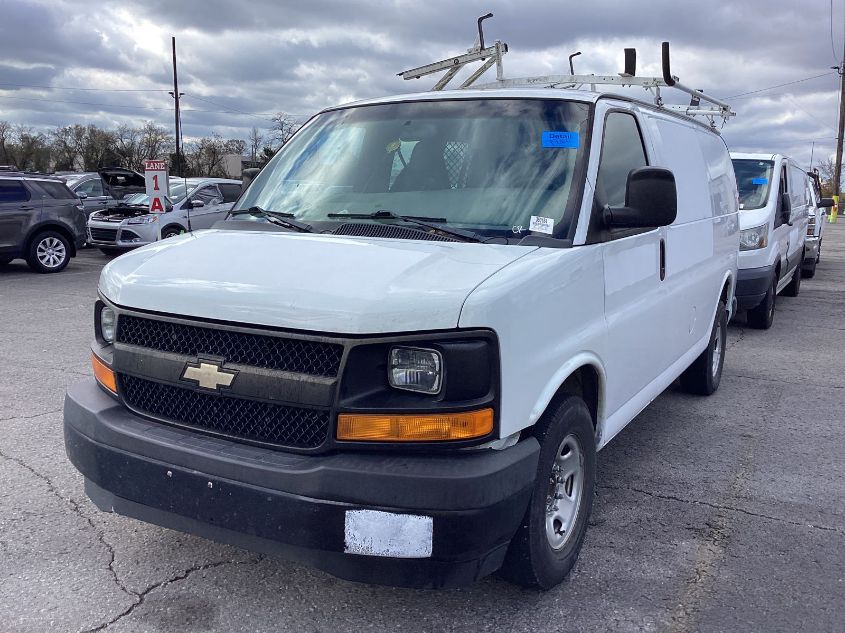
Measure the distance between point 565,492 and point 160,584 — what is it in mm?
1746

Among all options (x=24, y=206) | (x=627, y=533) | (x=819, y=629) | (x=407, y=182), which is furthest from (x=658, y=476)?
(x=24, y=206)

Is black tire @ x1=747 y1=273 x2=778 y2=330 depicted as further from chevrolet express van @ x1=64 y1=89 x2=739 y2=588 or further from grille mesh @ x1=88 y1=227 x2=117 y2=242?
grille mesh @ x1=88 y1=227 x2=117 y2=242

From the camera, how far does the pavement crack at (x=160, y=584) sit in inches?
121

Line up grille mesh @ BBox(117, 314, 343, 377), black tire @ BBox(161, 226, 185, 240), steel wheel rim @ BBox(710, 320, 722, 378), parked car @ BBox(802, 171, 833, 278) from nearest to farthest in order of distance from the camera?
grille mesh @ BBox(117, 314, 343, 377), steel wheel rim @ BBox(710, 320, 722, 378), parked car @ BBox(802, 171, 833, 278), black tire @ BBox(161, 226, 185, 240)

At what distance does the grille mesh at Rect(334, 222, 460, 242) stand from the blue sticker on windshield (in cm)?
75

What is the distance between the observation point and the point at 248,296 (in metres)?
2.83

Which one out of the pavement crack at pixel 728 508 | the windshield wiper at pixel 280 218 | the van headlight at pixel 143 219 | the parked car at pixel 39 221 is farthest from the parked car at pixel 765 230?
the parked car at pixel 39 221

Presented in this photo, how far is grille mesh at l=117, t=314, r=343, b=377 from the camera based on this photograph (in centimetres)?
272

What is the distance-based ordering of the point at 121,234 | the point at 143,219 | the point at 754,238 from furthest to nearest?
1. the point at 121,234
2. the point at 143,219
3. the point at 754,238

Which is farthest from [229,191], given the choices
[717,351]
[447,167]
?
[447,167]

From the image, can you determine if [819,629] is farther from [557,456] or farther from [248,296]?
[248,296]

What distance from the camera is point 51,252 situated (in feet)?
49.2

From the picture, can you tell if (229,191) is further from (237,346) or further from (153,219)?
(237,346)

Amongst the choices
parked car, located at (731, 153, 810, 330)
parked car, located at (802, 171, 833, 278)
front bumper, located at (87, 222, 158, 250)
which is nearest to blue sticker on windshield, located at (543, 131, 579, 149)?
parked car, located at (731, 153, 810, 330)
